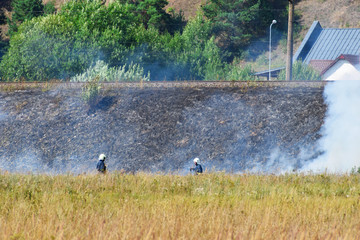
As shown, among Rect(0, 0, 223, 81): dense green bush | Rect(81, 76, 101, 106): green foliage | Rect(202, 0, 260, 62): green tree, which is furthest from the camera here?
Rect(202, 0, 260, 62): green tree

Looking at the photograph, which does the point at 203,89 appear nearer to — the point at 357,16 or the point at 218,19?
the point at 218,19

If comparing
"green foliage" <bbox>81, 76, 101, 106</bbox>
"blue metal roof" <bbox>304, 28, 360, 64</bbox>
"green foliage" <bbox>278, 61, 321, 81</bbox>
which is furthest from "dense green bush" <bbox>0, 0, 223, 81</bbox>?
"green foliage" <bbox>81, 76, 101, 106</bbox>

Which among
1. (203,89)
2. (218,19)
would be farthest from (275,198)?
(218,19)

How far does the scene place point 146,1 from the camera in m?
75.5

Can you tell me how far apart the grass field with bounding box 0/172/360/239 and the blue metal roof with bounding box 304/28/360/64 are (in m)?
44.3

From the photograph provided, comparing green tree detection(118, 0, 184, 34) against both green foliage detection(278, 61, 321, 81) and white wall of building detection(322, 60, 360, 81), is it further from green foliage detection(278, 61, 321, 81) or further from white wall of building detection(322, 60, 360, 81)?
green foliage detection(278, 61, 321, 81)

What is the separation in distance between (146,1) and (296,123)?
186ft

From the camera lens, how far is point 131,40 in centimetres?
5703

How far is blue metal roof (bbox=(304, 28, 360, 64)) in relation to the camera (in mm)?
54062

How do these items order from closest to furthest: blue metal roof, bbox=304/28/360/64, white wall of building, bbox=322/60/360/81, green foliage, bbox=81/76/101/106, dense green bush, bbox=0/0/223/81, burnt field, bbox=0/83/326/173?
burnt field, bbox=0/83/326/173, green foliage, bbox=81/76/101/106, white wall of building, bbox=322/60/360/81, dense green bush, bbox=0/0/223/81, blue metal roof, bbox=304/28/360/64

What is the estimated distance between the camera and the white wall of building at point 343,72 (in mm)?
48062

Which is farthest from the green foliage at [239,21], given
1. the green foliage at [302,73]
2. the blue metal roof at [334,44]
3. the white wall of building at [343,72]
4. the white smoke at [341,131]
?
the white smoke at [341,131]

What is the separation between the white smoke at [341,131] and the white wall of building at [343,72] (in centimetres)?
2541

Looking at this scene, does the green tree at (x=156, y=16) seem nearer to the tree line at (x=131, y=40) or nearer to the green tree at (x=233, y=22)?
the tree line at (x=131, y=40)
